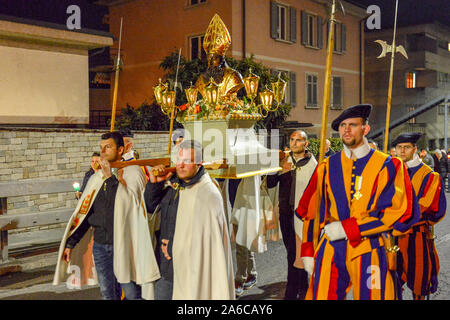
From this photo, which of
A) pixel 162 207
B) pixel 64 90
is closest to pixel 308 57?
pixel 64 90

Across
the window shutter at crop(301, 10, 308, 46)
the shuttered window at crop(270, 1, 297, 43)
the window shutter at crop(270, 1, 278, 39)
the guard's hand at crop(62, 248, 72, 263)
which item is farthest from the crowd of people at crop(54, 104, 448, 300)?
the window shutter at crop(301, 10, 308, 46)

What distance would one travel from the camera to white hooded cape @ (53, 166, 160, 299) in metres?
4.06

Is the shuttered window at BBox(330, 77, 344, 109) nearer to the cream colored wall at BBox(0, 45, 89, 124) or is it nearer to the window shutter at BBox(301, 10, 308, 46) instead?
the window shutter at BBox(301, 10, 308, 46)

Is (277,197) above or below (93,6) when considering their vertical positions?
below

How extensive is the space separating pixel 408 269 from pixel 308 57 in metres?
18.9

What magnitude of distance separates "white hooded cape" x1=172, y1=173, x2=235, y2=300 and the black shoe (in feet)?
6.47

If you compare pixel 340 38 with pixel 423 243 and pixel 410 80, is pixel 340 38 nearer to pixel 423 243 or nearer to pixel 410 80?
pixel 410 80

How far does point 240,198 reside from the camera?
5691 mm

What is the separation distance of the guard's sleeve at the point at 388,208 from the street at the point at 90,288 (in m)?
2.10

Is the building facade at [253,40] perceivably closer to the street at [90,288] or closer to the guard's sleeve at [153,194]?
the street at [90,288]

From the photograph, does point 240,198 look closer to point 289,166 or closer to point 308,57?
point 289,166

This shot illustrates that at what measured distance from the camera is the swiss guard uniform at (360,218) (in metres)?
3.44

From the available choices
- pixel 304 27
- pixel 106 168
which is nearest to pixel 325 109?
pixel 106 168

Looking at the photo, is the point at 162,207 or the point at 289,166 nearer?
the point at 162,207
